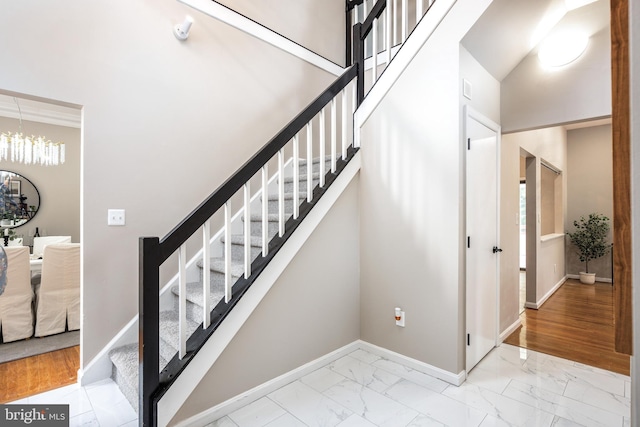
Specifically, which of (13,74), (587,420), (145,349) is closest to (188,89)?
(13,74)

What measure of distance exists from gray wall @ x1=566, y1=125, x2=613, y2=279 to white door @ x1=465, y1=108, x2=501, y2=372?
458 centimetres

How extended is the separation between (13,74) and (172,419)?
7.48ft

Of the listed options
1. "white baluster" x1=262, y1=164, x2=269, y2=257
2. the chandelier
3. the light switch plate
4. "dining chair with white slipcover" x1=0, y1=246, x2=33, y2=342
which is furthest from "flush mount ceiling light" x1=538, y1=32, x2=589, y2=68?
the chandelier

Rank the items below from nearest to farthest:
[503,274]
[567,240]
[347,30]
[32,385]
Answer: [32,385] → [503,274] → [347,30] → [567,240]

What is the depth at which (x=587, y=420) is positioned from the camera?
1896 mm

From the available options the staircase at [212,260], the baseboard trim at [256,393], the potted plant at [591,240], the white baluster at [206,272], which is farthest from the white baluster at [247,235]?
the potted plant at [591,240]

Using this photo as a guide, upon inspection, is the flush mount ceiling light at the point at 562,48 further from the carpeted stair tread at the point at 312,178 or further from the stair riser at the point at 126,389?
the stair riser at the point at 126,389

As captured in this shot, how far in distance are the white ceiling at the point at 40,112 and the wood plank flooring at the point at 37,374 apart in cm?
307

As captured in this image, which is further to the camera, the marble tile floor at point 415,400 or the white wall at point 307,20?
the white wall at point 307,20

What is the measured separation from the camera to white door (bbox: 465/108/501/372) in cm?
241

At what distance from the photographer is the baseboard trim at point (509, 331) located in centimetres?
309

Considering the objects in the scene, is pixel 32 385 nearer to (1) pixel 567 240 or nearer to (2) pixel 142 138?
(2) pixel 142 138

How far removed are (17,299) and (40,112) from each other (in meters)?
2.90

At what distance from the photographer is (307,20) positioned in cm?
381
